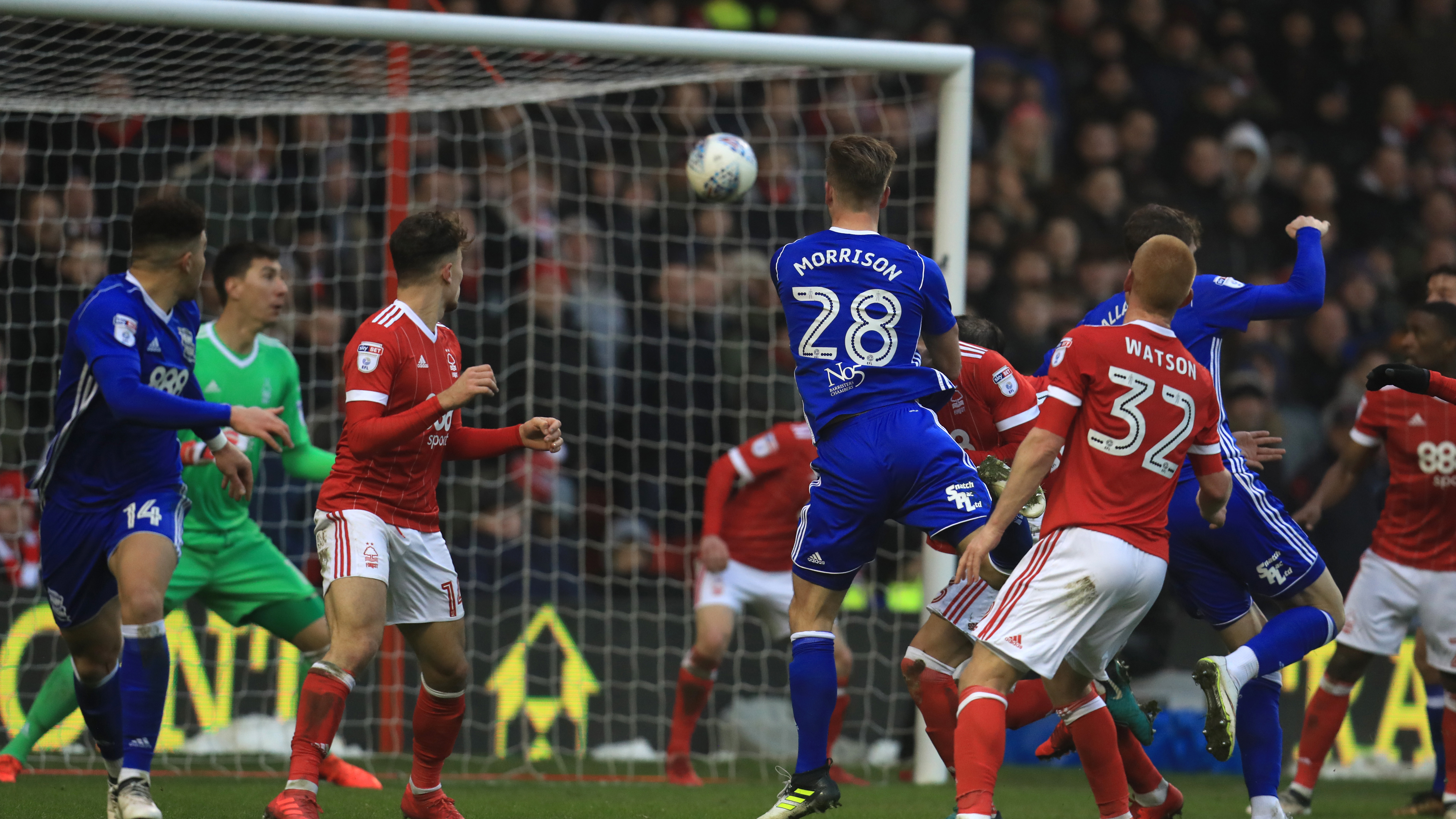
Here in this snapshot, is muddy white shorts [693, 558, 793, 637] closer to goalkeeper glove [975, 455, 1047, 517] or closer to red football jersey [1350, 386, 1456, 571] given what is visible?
goalkeeper glove [975, 455, 1047, 517]

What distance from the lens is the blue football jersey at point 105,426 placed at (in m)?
5.07

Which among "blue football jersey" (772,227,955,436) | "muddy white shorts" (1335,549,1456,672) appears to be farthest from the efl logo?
"muddy white shorts" (1335,549,1456,672)

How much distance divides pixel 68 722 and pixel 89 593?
2.73m

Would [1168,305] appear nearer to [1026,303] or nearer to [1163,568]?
[1163,568]

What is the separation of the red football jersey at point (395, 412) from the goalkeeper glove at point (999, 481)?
1886mm

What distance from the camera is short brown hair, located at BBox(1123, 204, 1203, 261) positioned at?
5062mm

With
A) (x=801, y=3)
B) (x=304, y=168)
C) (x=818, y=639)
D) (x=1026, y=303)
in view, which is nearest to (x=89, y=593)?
(x=818, y=639)

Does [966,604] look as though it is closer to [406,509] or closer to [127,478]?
[406,509]

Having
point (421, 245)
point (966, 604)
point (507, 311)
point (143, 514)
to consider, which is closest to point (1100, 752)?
point (966, 604)

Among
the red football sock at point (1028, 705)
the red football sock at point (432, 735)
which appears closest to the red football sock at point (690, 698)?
the red football sock at point (1028, 705)

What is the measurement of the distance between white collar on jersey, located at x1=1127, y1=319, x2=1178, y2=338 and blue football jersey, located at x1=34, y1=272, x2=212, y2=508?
328cm

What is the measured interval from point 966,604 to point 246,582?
322 centimetres

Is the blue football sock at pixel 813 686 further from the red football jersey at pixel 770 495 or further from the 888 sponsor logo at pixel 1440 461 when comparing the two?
the 888 sponsor logo at pixel 1440 461

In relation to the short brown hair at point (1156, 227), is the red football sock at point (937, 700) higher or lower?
lower
